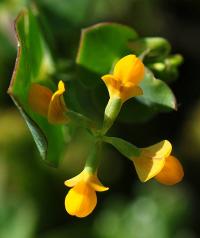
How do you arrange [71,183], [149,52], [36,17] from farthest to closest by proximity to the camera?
[36,17]
[149,52]
[71,183]

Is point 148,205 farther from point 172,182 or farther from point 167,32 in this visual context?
point 172,182

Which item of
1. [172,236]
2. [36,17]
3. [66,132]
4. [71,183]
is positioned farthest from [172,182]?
[172,236]

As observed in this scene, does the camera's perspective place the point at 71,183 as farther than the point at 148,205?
No

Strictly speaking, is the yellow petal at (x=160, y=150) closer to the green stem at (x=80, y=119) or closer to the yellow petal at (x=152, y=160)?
the yellow petal at (x=152, y=160)

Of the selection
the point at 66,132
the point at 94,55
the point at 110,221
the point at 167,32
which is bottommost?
the point at 110,221

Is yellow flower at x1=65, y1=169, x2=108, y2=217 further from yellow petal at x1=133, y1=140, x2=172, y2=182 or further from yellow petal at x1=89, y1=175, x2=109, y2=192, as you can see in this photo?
yellow petal at x1=133, y1=140, x2=172, y2=182

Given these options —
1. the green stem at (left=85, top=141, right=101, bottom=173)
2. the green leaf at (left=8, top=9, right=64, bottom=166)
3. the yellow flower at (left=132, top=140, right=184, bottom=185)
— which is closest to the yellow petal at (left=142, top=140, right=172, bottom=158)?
the yellow flower at (left=132, top=140, right=184, bottom=185)

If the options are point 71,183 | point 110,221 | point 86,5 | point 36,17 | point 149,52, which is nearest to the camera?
point 71,183
